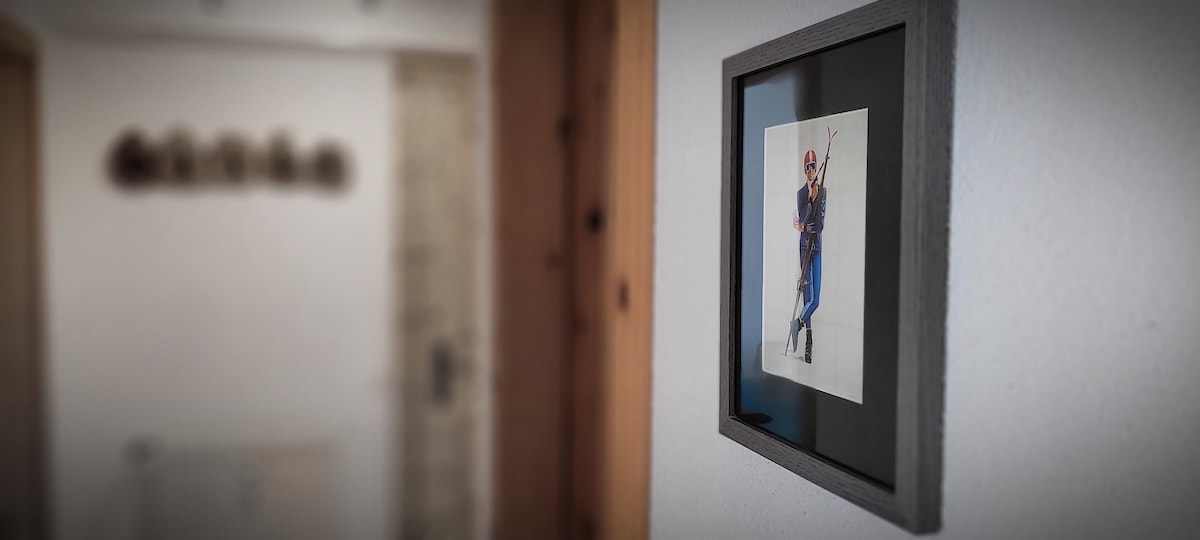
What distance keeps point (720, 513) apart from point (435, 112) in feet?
7.44

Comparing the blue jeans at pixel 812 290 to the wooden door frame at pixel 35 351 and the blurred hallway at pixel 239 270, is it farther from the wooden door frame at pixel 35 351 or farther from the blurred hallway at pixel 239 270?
the wooden door frame at pixel 35 351

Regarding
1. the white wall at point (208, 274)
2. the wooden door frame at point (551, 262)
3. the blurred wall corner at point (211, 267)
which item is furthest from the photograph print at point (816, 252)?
the white wall at point (208, 274)

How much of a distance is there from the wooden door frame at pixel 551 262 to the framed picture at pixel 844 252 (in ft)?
1.73

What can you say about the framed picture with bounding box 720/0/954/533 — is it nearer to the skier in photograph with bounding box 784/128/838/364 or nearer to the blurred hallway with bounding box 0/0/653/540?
the skier in photograph with bounding box 784/128/838/364

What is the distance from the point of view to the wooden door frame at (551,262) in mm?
1104

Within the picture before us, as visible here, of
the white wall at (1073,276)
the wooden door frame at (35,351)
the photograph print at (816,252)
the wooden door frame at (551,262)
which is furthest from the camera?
the wooden door frame at (35,351)

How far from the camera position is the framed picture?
13.7 inches

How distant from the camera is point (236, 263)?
99.4 inches

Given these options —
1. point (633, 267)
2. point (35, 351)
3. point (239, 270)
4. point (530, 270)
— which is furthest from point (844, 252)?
point (35, 351)

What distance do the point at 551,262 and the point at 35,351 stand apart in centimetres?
217

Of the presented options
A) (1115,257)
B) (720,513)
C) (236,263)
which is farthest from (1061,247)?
(236,263)

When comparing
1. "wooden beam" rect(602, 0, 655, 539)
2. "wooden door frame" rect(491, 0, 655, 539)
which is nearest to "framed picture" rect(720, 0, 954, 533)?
"wooden beam" rect(602, 0, 655, 539)

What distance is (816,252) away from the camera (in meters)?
0.42

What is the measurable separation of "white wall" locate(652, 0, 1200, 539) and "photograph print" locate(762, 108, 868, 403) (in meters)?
0.06
